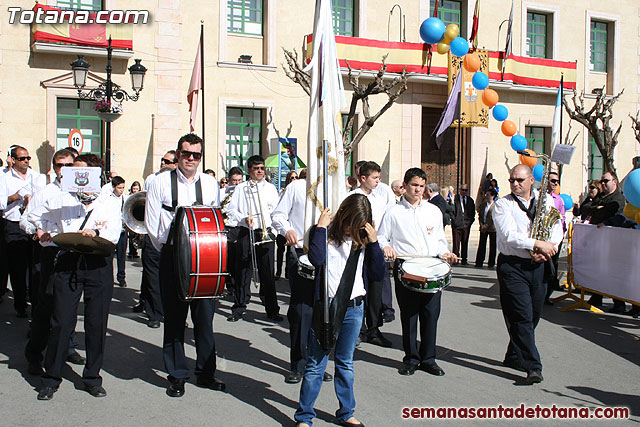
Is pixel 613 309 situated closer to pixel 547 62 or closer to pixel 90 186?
pixel 90 186

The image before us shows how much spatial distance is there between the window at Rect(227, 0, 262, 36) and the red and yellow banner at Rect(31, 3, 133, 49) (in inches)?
129

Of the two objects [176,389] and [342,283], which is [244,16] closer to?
[176,389]

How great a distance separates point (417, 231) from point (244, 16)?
16324 millimetres

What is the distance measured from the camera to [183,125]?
66.1 ft

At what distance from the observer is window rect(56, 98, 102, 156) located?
19047 millimetres

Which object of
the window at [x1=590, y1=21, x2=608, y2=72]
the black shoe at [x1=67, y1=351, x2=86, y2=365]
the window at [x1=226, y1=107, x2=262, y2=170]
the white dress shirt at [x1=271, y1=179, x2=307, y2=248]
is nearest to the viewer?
the black shoe at [x1=67, y1=351, x2=86, y2=365]

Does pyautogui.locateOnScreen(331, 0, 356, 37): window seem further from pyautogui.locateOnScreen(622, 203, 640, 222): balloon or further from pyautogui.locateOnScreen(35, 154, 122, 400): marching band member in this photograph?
pyautogui.locateOnScreen(35, 154, 122, 400): marching band member

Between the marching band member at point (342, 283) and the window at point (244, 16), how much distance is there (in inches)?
691

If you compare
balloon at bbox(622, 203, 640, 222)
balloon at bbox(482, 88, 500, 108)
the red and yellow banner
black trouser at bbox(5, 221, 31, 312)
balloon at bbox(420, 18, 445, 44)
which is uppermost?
the red and yellow banner

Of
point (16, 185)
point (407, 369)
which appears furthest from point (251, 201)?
point (407, 369)

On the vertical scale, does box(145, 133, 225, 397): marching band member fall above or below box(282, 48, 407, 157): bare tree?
below

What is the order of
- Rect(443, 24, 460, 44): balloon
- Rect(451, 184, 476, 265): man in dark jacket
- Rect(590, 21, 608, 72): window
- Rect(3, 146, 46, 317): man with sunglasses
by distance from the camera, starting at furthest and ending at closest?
Rect(590, 21, 608, 72): window → Rect(443, 24, 460, 44): balloon → Rect(451, 184, 476, 265): man in dark jacket → Rect(3, 146, 46, 317): man with sunglasses

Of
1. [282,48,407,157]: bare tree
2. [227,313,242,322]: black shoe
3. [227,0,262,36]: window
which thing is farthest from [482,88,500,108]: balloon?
[227,313,242,322]: black shoe

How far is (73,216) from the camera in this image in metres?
5.62
